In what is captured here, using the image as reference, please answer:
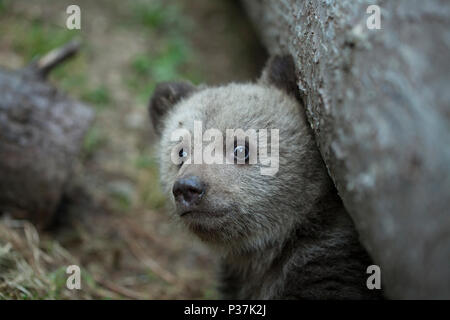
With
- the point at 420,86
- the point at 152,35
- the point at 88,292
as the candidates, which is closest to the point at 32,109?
the point at 88,292

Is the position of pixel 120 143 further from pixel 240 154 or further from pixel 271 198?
pixel 271 198

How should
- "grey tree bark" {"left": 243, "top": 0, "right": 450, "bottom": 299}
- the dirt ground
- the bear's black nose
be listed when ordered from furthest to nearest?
the dirt ground, the bear's black nose, "grey tree bark" {"left": 243, "top": 0, "right": 450, "bottom": 299}

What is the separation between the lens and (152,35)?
25.1 ft

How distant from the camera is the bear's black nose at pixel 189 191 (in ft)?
10.2

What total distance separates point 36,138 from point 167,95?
1.42 metres

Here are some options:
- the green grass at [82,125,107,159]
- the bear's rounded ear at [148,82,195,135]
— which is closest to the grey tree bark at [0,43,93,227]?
the bear's rounded ear at [148,82,195,135]

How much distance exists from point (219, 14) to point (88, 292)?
5.17 meters

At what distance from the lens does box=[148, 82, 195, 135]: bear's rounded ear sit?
14.2 feet

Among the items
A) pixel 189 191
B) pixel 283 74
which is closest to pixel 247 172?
pixel 189 191

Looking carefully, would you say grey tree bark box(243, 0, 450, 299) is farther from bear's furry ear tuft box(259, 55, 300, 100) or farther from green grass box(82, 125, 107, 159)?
green grass box(82, 125, 107, 159)

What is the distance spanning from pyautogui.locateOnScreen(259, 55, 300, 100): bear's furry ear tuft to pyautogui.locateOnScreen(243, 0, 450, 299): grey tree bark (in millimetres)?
979

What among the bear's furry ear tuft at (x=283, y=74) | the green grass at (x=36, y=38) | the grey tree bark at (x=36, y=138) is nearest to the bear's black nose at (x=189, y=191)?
the bear's furry ear tuft at (x=283, y=74)

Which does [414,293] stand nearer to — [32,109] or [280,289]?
[280,289]

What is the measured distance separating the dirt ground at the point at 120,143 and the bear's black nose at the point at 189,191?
2.51 feet
